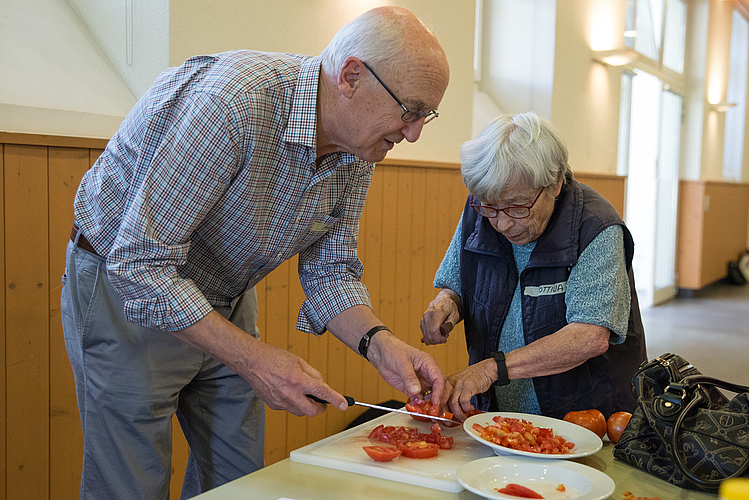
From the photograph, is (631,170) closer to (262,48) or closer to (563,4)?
(563,4)

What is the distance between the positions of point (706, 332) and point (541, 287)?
5.84m

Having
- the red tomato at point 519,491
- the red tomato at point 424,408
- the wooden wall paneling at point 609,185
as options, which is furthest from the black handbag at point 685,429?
the wooden wall paneling at point 609,185

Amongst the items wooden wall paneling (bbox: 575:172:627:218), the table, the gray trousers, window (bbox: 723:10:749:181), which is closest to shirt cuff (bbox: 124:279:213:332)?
the gray trousers

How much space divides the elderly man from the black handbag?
1.57 ft

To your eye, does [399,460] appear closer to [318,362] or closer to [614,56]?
[318,362]

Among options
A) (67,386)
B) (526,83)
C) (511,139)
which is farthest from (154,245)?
(526,83)

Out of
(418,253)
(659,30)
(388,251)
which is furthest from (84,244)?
(659,30)

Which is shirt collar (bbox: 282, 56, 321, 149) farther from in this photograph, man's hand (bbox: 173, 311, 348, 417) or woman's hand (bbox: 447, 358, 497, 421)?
woman's hand (bbox: 447, 358, 497, 421)

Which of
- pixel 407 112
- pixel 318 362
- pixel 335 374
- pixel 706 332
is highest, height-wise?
pixel 407 112

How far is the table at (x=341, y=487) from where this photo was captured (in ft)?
4.02

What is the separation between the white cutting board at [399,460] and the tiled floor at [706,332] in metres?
4.24

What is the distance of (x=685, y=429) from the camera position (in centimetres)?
129

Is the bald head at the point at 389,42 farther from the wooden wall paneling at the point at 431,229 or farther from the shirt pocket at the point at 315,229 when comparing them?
the wooden wall paneling at the point at 431,229

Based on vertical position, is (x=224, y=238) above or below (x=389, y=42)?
below
